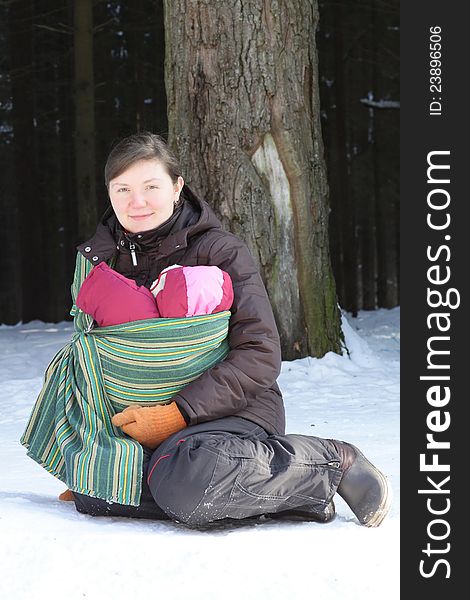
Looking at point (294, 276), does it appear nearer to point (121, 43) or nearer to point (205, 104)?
point (205, 104)

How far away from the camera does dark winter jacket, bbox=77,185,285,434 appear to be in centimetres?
289

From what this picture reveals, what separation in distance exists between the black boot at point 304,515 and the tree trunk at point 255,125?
349 centimetres

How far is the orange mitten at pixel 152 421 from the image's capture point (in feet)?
9.41

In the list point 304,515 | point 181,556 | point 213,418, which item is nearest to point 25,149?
point 213,418

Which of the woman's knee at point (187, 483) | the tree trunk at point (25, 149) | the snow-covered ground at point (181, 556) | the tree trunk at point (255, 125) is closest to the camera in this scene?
the snow-covered ground at point (181, 556)

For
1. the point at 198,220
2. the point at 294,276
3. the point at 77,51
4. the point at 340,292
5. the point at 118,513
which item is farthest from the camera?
the point at 340,292

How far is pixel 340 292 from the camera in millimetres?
17125

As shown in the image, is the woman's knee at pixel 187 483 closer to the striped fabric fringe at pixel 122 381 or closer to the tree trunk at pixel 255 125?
the striped fabric fringe at pixel 122 381

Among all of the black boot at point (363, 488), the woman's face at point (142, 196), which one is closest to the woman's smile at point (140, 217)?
the woman's face at point (142, 196)

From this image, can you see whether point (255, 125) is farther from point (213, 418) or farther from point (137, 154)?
point (213, 418)

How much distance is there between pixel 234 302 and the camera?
3.02m

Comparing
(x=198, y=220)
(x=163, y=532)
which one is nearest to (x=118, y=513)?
(x=163, y=532)

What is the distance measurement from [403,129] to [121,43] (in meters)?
16.3

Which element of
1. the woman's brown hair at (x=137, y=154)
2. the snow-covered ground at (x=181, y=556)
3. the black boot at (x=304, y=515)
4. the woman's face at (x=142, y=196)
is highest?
the woman's brown hair at (x=137, y=154)
